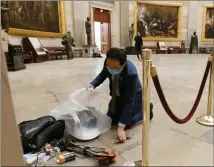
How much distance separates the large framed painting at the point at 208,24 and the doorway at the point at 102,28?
8.89 meters

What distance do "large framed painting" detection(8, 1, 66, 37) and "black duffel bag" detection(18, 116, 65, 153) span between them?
30.0 ft

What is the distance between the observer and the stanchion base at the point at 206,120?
7.91ft

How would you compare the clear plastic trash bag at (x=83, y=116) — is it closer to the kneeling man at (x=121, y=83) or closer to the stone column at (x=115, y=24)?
the kneeling man at (x=121, y=83)

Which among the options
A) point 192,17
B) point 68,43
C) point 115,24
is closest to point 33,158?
point 68,43

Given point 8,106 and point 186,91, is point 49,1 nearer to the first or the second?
point 186,91

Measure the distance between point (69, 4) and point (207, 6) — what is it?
41.5 feet

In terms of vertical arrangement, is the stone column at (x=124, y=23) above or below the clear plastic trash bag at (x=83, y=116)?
above

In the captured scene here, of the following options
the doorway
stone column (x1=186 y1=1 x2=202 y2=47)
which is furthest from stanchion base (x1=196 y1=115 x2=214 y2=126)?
stone column (x1=186 y1=1 x2=202 y2=47)

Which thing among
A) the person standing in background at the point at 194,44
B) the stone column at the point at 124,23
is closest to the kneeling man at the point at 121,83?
the stone column at the point at 124,23

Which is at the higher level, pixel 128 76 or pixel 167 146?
pixel 128 76

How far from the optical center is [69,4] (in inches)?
542

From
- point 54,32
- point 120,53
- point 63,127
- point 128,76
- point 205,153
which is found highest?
point 54,32

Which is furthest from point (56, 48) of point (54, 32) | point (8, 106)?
point (8, 106)

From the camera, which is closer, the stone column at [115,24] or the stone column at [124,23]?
the stone column at [115,24]
